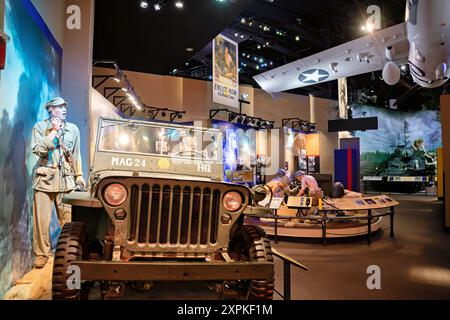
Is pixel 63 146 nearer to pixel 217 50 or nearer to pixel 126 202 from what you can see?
pixel 126 202

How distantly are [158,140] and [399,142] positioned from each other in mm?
22838

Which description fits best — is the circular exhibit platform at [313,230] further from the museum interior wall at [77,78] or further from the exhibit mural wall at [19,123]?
the exhibit mural wall at [19,123]

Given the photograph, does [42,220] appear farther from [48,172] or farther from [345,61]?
[345,61]

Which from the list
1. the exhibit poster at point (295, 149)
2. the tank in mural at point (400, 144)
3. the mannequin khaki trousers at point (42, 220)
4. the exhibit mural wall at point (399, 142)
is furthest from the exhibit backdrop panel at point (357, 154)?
the mannequin khaki trousers at point (42, 220)

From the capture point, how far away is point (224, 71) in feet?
29.3

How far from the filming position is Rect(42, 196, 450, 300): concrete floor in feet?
12.2

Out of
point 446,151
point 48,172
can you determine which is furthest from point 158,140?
point 446,151

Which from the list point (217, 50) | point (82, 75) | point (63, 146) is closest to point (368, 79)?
A: point (217, 50)

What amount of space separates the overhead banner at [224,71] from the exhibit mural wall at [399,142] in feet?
52.8

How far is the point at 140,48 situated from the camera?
33.1 ft

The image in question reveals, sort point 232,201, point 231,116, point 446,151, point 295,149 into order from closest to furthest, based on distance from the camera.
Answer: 1. point 232,201
2. point 446,151
3. point 231,116
4. point 295,149

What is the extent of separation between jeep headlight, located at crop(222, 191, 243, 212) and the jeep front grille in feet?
0.20

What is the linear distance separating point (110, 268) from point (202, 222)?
2.49 ft

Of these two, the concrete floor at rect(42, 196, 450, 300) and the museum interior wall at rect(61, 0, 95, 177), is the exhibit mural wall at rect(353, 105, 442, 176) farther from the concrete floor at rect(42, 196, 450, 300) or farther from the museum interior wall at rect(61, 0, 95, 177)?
the museum interior wall at rect(61, 0, 95, 177)
